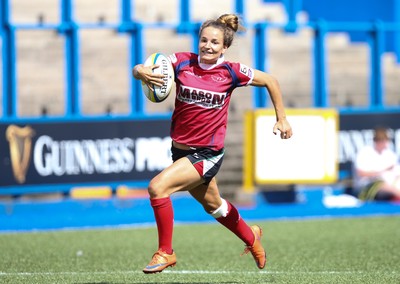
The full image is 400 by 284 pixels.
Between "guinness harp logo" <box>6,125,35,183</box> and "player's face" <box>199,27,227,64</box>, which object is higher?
"player's face" <box>199,27,227,64</box>

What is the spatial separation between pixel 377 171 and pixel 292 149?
1389 mm

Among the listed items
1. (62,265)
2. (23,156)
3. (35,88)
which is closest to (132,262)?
(62,265)

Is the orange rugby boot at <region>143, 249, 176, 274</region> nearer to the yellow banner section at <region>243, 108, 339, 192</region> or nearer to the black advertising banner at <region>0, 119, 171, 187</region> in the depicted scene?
the black advertising banner at <region>0, 119, 171, 187</region>

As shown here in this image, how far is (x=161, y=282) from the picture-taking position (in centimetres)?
799

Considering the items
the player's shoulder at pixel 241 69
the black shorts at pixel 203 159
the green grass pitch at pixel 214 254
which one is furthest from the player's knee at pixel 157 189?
the player's shoulder at pixel 241 69

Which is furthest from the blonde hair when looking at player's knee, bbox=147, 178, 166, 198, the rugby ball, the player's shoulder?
player's knee, bbox=147, 178, 166, 198

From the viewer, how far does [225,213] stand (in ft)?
26.1

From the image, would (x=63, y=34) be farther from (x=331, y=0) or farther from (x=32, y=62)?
(x=331, y=0)

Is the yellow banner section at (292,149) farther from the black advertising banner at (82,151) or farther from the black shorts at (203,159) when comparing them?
the black shorts at (203,159)

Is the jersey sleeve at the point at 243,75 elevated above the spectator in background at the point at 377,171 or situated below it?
above

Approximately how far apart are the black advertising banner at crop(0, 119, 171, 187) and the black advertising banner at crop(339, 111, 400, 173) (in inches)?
101

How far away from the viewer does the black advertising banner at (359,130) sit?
A: 14.1m

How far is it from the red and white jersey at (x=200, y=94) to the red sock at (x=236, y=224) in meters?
0.58

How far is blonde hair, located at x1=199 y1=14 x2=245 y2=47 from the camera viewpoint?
764 centimetres
